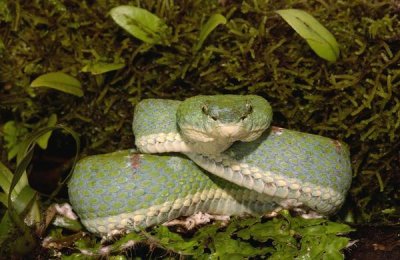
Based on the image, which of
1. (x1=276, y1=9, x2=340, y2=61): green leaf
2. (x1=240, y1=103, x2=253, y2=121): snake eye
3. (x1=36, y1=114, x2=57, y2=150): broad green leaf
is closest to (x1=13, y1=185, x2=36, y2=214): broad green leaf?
(x1=36, y1=114, x2=57, y2=150): broad green leaf

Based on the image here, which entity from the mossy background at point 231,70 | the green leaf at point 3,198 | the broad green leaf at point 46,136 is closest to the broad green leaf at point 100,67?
the mossy background at point 231,70

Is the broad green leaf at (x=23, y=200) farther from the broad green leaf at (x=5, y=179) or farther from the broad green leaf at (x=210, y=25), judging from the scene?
the broad green leaf at (x=210, y=25)

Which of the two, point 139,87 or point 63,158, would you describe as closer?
point 139,87

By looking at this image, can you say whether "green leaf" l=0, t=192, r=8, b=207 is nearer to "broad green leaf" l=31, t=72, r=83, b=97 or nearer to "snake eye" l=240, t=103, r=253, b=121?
"broad green leaf" l=31, t=72, r=83, b=97

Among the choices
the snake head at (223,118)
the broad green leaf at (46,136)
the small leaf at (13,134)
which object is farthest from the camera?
the small leaf at (13,134)

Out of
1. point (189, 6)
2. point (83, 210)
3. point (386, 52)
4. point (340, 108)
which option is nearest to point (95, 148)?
point (83, 210)

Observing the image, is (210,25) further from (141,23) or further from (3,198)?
(3,198)

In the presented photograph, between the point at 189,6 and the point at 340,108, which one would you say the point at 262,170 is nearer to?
the point at 340,108
